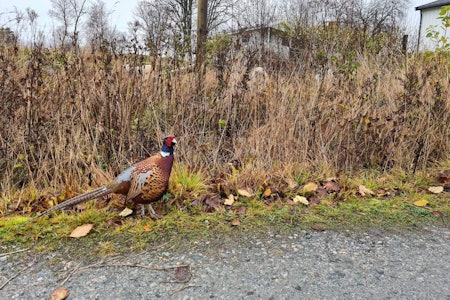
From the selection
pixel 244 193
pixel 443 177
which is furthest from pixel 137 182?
pixel 443 177

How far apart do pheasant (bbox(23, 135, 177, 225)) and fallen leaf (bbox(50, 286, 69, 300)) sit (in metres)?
0.75

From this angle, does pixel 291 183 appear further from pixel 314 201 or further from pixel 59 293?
pixel 59 293

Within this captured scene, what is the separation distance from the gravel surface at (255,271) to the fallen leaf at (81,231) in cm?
22

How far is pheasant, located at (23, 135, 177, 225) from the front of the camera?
236 cm

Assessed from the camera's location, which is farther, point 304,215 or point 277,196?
point 277,196

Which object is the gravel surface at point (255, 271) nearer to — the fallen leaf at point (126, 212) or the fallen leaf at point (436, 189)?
the fallen leaf at point (126, 212)

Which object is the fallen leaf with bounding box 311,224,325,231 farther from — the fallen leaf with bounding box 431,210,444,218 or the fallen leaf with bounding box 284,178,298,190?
the fallen leaf with bounding box 431,210,444,218

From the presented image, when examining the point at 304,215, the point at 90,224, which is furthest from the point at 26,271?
the point at 304,215

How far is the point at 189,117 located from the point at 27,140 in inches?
60.7

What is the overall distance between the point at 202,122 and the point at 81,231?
6.16 feet

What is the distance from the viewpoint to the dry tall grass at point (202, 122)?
10.5ft

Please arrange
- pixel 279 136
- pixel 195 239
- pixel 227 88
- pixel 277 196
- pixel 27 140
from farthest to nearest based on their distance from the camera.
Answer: pixel 227 88 < pixel 279 136 < pixel 27 140 < pixel 277 196 < pixel 195 239

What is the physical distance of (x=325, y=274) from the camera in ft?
6.23

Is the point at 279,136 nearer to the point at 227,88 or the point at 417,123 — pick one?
the point at 227,88
